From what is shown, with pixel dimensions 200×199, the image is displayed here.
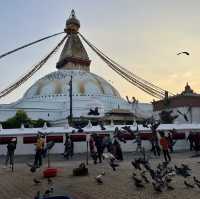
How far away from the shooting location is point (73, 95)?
211 ft

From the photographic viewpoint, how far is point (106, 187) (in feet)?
36.1

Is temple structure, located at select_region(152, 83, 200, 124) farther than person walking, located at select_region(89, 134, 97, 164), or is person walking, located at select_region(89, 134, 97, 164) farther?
temple structure, located at select_region(152, 83, 200, 124)

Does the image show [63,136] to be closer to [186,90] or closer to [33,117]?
[186,90]

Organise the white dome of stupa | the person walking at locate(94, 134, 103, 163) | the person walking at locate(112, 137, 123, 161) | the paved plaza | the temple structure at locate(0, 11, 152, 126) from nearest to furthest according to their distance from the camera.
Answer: the paved plaza < the person walking at locate(94, 134, 103, 163) < the person walking at locate(112, 137, 123, 161) < the temple structure at locate(0, 11, 152, 126) < the white dome of stupa

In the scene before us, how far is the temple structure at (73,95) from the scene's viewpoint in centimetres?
5806

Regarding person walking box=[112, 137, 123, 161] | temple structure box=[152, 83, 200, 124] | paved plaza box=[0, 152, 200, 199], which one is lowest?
paved plaza box=[0, 152, 200, 199]

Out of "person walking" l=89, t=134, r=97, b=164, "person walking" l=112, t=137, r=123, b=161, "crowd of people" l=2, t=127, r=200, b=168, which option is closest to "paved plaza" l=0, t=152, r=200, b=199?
"crowd of people" l=2, t=127, r=200, b=168

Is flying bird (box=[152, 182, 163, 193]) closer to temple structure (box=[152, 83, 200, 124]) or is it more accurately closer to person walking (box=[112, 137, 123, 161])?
person walking (box=[112, 137, 123, 161])

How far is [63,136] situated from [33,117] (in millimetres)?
33915

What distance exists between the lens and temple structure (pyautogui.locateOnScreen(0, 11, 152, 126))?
58.1 m

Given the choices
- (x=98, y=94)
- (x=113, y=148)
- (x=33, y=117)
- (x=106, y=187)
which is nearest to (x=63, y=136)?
(x=113, y=148)

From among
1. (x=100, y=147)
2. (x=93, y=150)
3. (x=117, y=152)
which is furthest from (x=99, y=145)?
(x=117, y=152)

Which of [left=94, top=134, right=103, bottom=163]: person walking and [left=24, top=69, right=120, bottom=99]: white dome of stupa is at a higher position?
[left=24, top=69, right=120, bottom=99]: white dome of stupa

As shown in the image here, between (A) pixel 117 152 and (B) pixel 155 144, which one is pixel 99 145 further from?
(B) pixel 155 144
